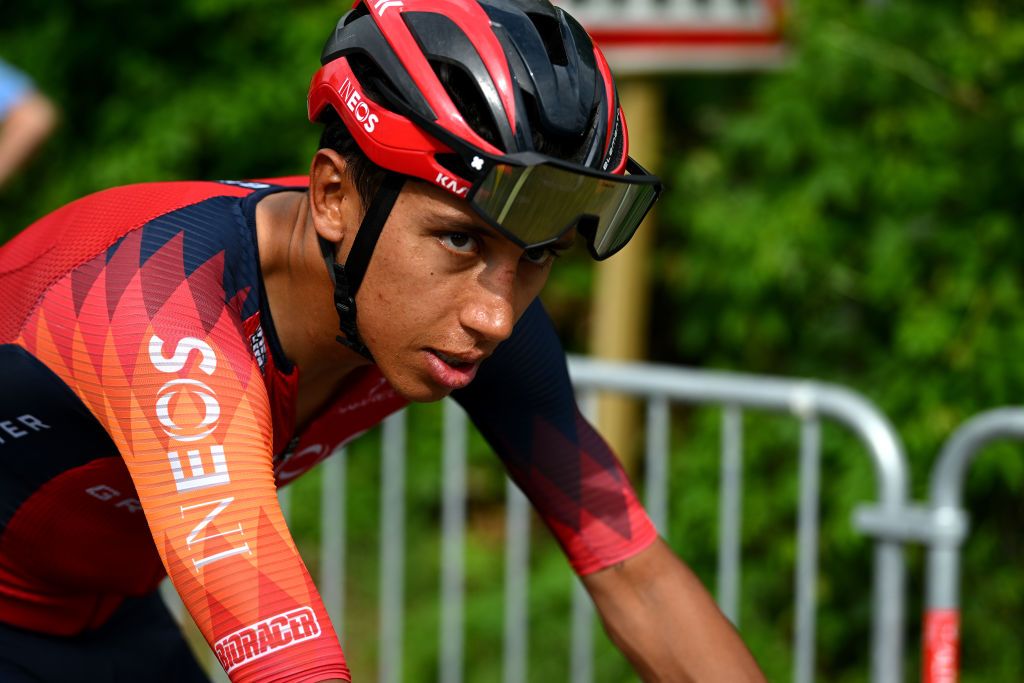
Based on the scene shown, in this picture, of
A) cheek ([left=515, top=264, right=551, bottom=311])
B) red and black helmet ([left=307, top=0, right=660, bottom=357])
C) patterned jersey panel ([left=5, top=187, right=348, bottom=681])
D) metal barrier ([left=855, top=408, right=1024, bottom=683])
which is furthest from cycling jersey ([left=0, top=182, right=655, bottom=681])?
metal barrier ([left=855, top=408, right=1024, bottom=683])

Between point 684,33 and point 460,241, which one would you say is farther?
point 684,33

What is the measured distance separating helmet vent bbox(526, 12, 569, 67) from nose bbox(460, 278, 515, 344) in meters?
0.35

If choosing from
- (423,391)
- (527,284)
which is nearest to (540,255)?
(527,284)

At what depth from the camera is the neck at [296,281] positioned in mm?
2293

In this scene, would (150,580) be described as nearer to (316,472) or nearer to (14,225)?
(316,472)

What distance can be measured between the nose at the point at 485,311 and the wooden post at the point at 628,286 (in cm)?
275

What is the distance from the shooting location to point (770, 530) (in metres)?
4.68

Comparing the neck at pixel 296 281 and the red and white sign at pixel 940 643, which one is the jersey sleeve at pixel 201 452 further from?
the red and white sign at pixel 940 643

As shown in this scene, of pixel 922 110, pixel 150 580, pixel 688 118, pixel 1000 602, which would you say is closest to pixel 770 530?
pixel 1000 602

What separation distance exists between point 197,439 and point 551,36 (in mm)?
818

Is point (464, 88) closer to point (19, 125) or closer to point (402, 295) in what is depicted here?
point (402, 295)

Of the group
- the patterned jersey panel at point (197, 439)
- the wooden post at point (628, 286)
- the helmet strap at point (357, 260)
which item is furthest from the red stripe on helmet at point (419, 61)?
the wooden post at point (628, 286)

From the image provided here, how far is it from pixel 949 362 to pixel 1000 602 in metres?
0.76

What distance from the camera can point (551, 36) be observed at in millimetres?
2230
